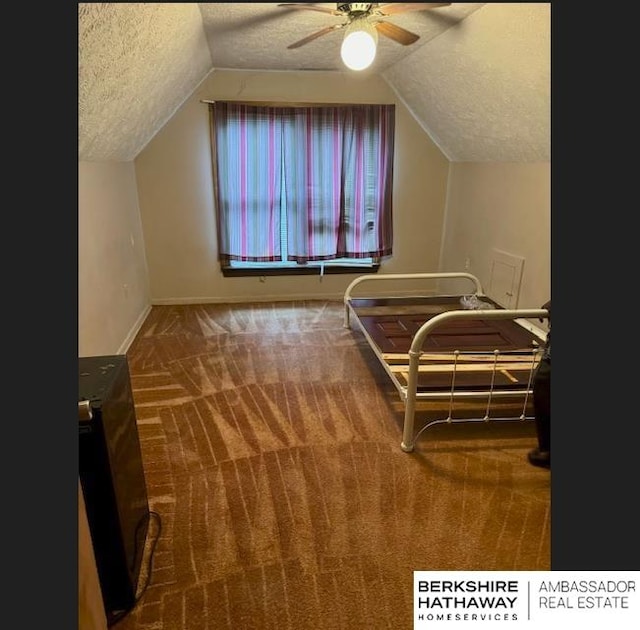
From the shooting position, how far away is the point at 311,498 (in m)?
1.93

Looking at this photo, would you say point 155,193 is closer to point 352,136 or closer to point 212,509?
point 352,136

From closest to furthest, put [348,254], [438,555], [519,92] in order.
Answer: [438,555]
[519,92]
[348,254]

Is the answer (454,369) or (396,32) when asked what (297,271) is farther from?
(454,369)

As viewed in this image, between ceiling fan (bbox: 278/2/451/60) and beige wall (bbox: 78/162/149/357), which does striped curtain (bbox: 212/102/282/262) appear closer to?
beige wall (bbox: 78/162/149/357)

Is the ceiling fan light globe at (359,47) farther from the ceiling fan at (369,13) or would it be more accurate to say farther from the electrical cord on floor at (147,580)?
the electrical cord on floor at (147,580)

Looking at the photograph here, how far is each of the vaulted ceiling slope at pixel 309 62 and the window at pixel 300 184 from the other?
0.37 m

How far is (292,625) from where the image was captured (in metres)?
1.41

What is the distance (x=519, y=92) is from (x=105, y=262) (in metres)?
2.84

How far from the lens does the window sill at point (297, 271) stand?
15.0 feet

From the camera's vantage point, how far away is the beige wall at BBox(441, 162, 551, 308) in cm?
329

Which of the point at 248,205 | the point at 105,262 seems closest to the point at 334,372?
the point at 105,262

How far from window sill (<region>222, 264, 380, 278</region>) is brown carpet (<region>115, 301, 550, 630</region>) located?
159cm

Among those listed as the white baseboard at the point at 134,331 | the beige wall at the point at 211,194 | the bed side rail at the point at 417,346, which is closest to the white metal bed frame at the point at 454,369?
the bed side rail at the point at 417,346

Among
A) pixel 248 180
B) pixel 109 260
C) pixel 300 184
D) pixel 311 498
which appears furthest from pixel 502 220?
pixel 109 260
